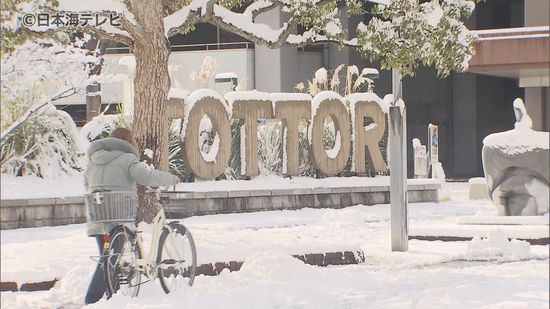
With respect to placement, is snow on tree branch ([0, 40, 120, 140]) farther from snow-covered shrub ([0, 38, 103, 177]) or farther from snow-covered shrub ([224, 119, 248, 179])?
snow-covered shrub ([224, 119, 248, 179])

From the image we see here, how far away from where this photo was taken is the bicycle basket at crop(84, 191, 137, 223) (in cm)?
938

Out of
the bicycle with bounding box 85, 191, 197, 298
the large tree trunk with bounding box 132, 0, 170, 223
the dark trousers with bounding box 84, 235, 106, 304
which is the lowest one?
the dark trousers with bounding box 84, 235, 106, 304

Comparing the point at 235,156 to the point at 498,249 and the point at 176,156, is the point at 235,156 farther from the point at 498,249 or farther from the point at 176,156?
the point at 498,249

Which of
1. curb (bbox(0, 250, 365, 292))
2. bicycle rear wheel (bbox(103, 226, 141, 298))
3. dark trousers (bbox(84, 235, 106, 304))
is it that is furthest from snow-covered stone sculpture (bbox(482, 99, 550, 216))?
dark trousers (bbox(84, 235, 106, 304))

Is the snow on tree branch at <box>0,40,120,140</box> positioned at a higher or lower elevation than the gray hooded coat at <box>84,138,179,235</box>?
higher

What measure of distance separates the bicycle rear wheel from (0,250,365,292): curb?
1.57 meters

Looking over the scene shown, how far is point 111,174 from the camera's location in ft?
32.1

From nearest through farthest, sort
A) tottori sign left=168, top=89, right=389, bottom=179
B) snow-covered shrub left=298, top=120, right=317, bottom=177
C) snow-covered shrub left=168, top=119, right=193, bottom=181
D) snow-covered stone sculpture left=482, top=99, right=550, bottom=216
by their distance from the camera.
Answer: snow-covered stone sculpture left=482, top=99, right=550, bottom=216
tottori sign left=168, top=89, right=389, bottom=179
snow-covered shrub left=168, top=119, right=193, bottom=181
snow-covered shrub left=298, top=120, right=317, bottom=177

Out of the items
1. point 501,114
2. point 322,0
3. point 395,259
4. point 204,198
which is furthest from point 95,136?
point 501,114

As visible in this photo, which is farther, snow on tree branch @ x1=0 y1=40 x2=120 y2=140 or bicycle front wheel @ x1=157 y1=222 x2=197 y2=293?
snow on tree branch @ x1=0 y1=40 x2=120 y2=140

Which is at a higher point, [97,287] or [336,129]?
[336,129]

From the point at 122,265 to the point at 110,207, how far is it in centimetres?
64

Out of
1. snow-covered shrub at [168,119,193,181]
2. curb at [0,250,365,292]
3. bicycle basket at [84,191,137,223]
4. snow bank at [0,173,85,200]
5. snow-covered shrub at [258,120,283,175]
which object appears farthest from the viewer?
snow-covered shrub at [258,120,283,175]

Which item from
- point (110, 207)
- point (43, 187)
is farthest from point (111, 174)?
point (43, 187)
